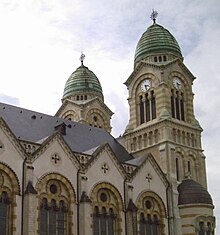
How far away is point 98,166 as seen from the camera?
50.2 m

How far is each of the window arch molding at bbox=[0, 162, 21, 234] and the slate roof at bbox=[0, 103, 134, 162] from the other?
16.6ft

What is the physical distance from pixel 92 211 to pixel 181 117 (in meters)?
19.6

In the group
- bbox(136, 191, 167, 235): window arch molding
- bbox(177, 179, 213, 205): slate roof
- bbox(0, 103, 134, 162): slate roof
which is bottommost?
bbox(136, 191, 167, 235): window arch molding

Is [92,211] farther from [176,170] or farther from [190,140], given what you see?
[190,140]

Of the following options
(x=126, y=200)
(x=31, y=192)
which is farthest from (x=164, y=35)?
(x=31, y=192)

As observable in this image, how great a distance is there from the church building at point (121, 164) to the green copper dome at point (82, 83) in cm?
91

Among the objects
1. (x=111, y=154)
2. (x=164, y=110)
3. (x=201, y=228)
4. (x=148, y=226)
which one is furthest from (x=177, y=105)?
(x=148, y=226)

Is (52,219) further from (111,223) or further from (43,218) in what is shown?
(111,223)

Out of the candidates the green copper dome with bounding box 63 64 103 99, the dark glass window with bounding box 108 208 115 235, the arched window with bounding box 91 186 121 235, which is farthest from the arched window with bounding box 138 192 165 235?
the green copper dome with bounding box 63 64 103 99

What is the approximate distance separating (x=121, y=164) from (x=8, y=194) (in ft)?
42.9

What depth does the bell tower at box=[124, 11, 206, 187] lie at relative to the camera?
194 feet

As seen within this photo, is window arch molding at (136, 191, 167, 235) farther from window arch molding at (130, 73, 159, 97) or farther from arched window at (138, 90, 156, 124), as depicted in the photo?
window arch molding at (130, 73, 159, 97)

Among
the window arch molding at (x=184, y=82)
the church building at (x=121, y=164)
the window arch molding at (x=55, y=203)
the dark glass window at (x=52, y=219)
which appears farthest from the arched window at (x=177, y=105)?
the dark glass window at (x=52, y=219)

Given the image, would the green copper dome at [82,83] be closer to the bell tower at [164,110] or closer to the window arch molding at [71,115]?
the window arch molding at [71,115]
